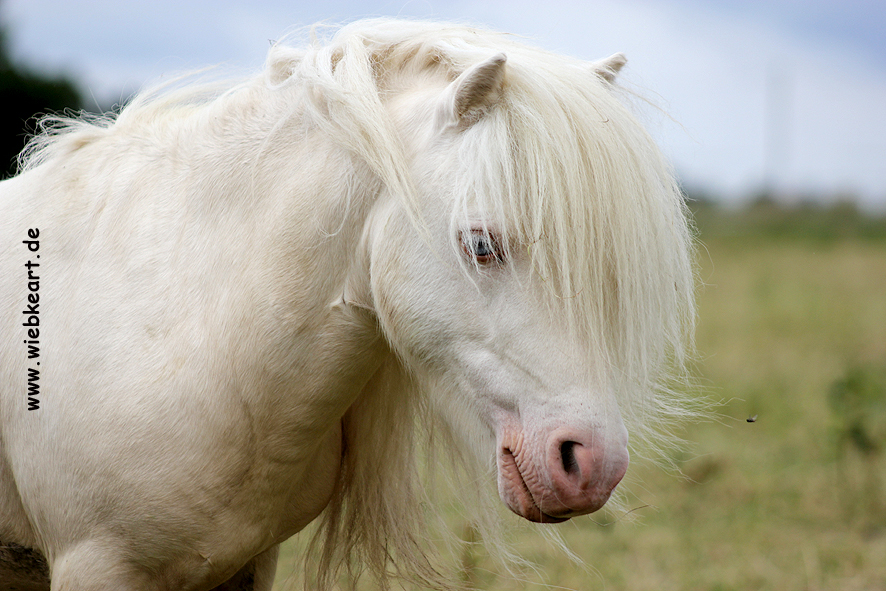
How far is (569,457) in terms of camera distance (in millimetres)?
1378

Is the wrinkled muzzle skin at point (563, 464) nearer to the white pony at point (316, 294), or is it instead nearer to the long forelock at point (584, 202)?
the white pony at point (316, 294)

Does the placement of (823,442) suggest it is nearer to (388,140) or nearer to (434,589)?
(434,589)

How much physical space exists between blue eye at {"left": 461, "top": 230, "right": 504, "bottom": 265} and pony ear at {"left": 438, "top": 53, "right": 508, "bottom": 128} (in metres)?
0.25

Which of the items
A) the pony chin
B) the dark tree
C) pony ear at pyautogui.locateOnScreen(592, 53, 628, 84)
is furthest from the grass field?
the dark tree

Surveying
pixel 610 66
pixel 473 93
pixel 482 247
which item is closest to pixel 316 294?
pixel 482 247

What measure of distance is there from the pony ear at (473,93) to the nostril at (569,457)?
69 centimetres

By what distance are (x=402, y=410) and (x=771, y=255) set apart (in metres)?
14.6

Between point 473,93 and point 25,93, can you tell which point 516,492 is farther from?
point 25,93

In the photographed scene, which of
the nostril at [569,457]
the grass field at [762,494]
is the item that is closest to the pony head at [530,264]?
the nostril at [569,457]

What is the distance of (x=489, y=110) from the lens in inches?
57.6

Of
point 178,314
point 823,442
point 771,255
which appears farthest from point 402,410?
point 771,255

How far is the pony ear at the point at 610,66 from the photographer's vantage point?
5.39 ft

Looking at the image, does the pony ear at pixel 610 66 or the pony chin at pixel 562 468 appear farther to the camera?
the pony ear at pixel 610 66

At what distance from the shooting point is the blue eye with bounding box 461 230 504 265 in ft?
4.57
